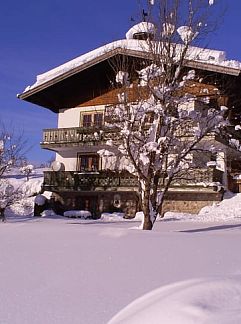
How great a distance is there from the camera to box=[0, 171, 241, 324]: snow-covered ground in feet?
9.95

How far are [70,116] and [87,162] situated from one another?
3.24 meters

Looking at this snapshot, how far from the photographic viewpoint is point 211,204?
21.7m

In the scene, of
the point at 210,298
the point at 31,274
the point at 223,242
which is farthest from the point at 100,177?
the point at 210,298

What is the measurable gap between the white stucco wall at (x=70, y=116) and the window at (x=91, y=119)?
293 mm

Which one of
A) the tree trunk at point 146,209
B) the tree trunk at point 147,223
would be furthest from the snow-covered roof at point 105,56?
the tree trunk at point 147,223

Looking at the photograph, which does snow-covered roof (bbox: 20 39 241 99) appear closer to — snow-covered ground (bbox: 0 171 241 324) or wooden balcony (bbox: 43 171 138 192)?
wooden balcony (bbox: 43 171 138 192)

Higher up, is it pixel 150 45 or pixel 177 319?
pixel 150 45

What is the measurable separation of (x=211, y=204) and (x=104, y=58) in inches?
372

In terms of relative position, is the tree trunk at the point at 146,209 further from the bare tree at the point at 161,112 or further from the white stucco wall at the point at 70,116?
the white stucco wall at the point at 70,116

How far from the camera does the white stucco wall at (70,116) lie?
26.5 meters

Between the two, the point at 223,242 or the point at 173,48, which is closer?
the point at 223,242

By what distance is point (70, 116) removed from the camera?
26938mm

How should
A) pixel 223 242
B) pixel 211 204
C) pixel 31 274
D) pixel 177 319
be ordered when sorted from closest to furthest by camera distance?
pixel 177 319 → pixel 31 274 → pixel 223 242 → pixel 211 204

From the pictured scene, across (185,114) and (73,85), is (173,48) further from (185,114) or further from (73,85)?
(73,85)
